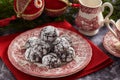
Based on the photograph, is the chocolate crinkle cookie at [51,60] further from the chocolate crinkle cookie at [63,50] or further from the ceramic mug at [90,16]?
the ceramic mug at [90,16]

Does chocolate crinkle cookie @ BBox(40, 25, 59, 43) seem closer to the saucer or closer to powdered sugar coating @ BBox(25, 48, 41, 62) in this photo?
powdered sugar coating @ BBox(25, 48, 41, 62)

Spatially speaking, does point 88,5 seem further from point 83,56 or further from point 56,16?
point 83,56

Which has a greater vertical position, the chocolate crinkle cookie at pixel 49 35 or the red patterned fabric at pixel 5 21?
the chocolate crinkle cookie at pixel 49 35

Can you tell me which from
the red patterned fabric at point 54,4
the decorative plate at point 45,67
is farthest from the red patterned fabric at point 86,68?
the red patterned fabric at point 54,4

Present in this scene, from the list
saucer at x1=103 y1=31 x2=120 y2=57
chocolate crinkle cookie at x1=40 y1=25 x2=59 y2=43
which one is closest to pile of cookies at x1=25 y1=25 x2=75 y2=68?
chocolate crinkle cookie at x1=40 y1=25 x2=59 y2=43

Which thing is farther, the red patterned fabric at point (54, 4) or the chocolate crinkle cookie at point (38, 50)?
the red patterned fabric at point (54, 4)

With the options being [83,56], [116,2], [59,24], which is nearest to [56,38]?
[83,56]
